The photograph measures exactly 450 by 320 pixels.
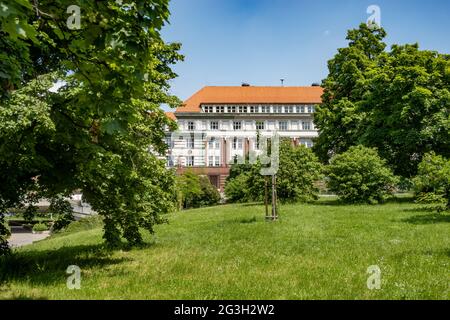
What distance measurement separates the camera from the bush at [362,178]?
32281 millimetres

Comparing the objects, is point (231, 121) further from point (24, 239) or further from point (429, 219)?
point (429, 219)

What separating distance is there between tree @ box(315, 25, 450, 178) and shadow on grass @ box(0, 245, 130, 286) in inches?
1067

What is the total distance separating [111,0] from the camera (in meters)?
6.70

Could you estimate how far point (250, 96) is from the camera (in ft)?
310

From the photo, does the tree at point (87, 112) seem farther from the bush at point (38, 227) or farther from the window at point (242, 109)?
the window at point (242, 109)

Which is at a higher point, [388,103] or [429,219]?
[388,103]

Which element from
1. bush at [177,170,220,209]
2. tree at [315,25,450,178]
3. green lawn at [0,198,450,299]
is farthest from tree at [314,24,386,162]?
green lawn at [0,198,450,299]

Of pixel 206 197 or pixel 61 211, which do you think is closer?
pixel 61 211

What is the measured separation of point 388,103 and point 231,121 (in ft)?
187

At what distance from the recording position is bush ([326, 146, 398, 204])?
32.3m

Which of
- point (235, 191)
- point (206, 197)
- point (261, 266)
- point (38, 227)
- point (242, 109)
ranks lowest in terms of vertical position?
point (38, 227)

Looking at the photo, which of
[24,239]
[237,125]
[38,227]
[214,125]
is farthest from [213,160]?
[24,239]

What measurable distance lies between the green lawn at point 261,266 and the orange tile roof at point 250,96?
76.6 meters
